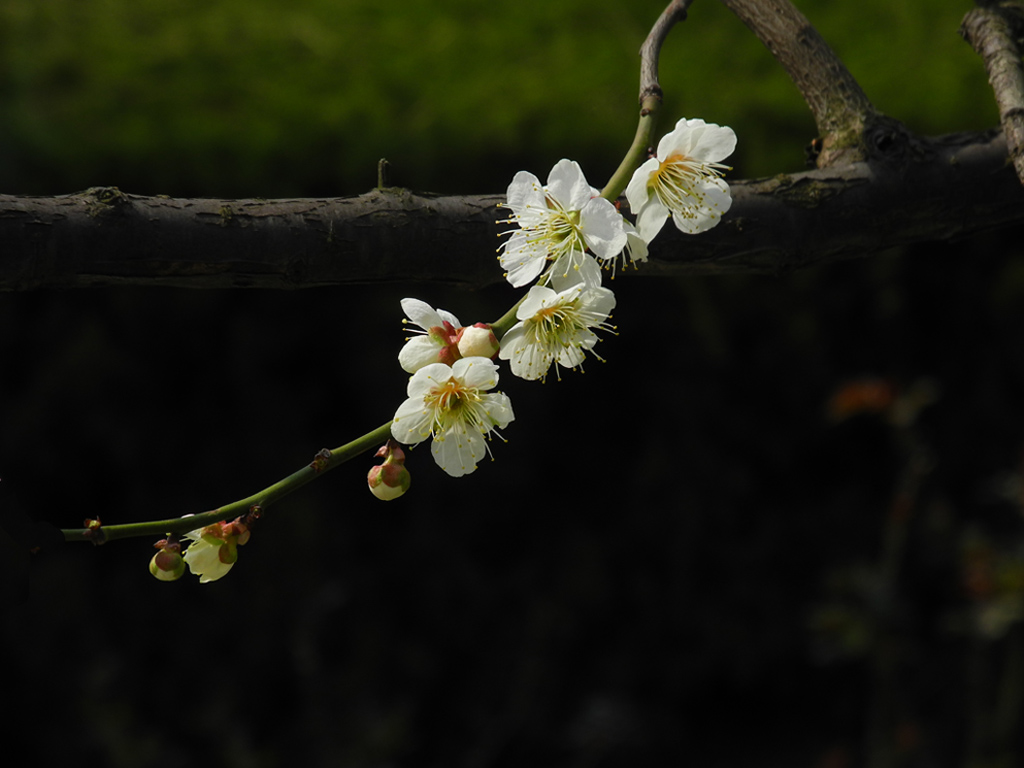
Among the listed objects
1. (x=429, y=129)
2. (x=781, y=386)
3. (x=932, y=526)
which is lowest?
(x=932, y=526)

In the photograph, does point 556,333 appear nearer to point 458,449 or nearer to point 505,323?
point 505,323

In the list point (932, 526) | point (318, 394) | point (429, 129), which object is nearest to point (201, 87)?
point (429, 129)

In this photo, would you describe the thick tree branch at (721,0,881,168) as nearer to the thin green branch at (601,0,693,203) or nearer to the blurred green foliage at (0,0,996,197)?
the thin green branch at (601,0,693,203)

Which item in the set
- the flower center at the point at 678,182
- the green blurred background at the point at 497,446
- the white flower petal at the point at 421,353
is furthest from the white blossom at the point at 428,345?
the green blurred background at the point at 497,446

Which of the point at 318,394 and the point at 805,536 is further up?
the point at 318,394

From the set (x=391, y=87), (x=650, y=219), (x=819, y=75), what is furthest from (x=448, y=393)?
(x=391, y=87)

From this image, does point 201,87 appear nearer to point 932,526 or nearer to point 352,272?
point 352,272
